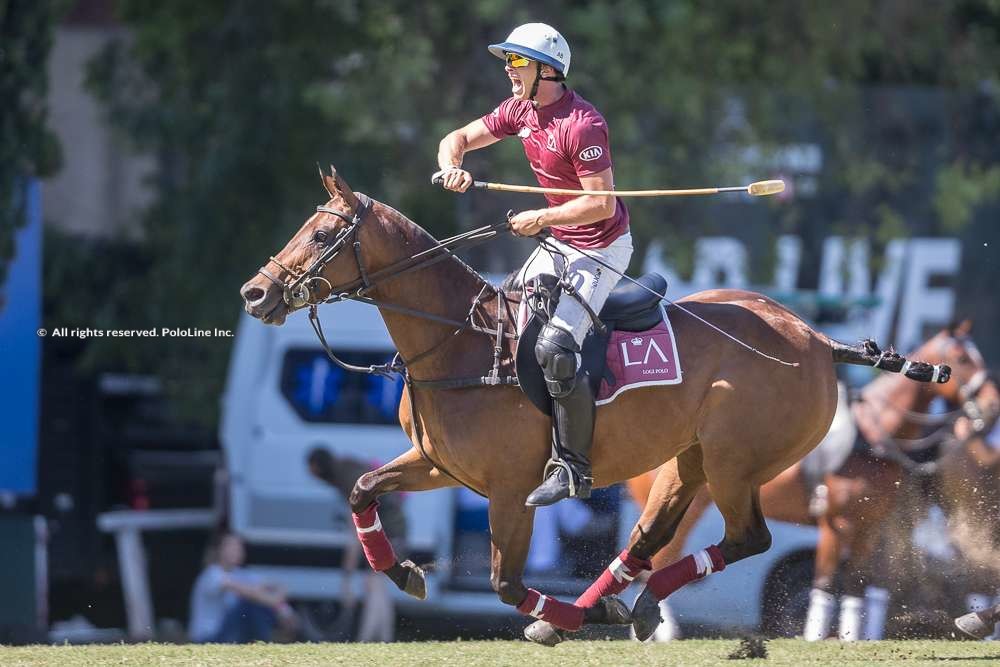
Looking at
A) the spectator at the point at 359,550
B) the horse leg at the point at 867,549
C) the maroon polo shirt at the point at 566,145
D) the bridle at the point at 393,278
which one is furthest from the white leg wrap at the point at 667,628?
the maroon polo shirt at the point at 566,145

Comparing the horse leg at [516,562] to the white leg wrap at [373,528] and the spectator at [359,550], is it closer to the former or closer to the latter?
the white leg wrap at [373,528]

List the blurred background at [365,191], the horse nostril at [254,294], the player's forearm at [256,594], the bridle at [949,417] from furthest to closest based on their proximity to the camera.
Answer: the blurred background at [365,191] < the player's forearm at [256,594] < the bridle at [949,417] < the horse nostril at [254,294]

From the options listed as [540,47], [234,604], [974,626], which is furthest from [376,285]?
[234,604]

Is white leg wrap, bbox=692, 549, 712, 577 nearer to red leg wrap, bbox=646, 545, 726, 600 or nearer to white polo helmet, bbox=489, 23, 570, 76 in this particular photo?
red leg wrap, bbox=646, 545, 726, 600

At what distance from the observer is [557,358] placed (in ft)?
22.2

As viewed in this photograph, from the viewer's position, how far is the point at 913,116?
52.1 feet

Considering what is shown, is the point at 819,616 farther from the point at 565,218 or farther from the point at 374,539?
the point at 565,218

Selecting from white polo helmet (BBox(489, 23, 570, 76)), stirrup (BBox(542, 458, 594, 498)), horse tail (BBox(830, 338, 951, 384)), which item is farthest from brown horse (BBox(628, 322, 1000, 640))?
white polo helmet (BBox(489, 23, 570, 76))

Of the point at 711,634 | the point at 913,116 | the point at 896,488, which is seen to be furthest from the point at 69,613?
the point at 913,116

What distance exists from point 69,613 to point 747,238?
6.96 metres

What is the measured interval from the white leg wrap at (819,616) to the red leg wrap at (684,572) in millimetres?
2074

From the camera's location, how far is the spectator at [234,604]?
1188cm

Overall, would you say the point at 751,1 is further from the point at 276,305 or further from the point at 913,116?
the point at 276,305

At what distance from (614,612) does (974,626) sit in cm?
224
